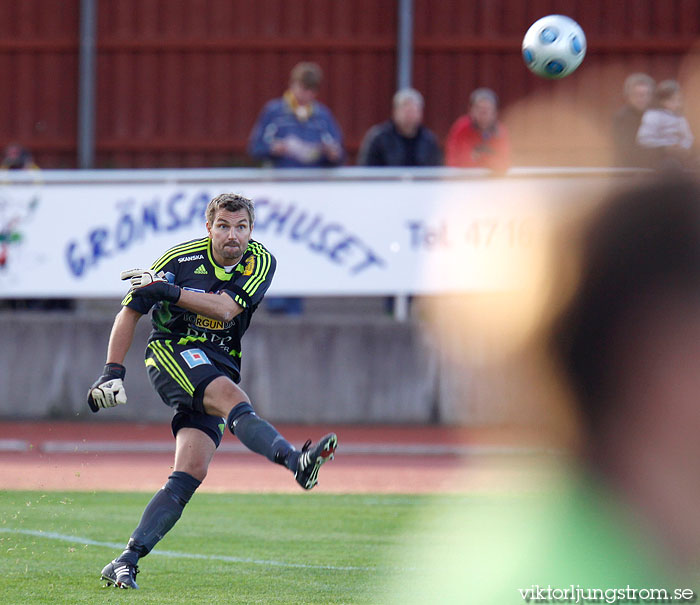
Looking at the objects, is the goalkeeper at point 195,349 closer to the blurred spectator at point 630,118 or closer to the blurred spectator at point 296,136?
the blurred spectator at point 296,136

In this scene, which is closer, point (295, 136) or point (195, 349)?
point (195, 349)

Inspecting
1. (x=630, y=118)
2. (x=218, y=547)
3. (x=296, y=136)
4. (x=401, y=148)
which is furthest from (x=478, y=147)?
(x=218, y=547)

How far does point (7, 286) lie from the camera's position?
545 inches

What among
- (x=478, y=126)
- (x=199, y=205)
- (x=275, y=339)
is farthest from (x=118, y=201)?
(x=478, y=126)

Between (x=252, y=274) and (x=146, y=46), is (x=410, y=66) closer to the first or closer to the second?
(x=146, y=46)

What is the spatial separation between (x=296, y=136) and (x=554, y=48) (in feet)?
17.1

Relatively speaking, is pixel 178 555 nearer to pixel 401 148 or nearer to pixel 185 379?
pixel 185 379

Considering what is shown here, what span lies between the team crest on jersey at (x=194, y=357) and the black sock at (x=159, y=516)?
539 mm

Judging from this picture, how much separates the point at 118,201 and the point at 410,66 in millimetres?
7137

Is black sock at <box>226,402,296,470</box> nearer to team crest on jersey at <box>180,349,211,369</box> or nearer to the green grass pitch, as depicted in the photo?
team crest on jersey at <box>180,349,211,369</box>

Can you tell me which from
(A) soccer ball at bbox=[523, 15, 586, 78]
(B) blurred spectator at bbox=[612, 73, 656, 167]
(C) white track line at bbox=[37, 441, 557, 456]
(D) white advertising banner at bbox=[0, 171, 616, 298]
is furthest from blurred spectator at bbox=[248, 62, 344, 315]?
→ (A) soccer ball at bbox=[523, 15, 586, 78]

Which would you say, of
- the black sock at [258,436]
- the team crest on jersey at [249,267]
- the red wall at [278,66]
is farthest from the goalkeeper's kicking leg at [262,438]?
the red wall at [278,66]

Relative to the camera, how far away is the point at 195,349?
248 inches

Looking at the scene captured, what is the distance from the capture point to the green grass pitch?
19.7 ft
